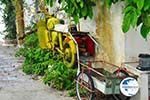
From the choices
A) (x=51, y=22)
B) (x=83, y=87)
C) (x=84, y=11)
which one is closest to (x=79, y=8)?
(x=84, y=11)

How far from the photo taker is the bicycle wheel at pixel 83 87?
517cm

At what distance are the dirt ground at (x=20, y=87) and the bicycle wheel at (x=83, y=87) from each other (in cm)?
25

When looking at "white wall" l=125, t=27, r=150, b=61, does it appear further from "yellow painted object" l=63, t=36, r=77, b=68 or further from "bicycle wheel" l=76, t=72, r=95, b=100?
"yellow painted object" l=63, t=36, r=77, b=68

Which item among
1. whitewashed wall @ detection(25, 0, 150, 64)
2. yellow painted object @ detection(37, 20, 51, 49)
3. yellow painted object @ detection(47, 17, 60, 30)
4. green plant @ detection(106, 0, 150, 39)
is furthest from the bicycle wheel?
yellow painted object @ detection(37, 20, 51, 49)

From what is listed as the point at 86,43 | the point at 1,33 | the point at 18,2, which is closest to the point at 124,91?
the point at 86,43

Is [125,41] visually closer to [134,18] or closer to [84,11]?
[84,11]

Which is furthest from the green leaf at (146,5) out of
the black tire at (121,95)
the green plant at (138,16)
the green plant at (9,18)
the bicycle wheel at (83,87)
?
the green plant at (9,18)

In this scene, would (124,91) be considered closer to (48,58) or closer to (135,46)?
(135,46)

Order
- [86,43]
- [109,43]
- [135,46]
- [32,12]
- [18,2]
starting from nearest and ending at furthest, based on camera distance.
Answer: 1. [135,46]
2. [109,43]
3. [86,43]
4. [18,2]
5. [32,12]

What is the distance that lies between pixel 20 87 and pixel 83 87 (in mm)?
1581

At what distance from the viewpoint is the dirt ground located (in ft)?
19.8

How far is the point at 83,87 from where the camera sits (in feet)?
18.2

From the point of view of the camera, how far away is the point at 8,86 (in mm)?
6789

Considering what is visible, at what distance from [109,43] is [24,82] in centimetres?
207
